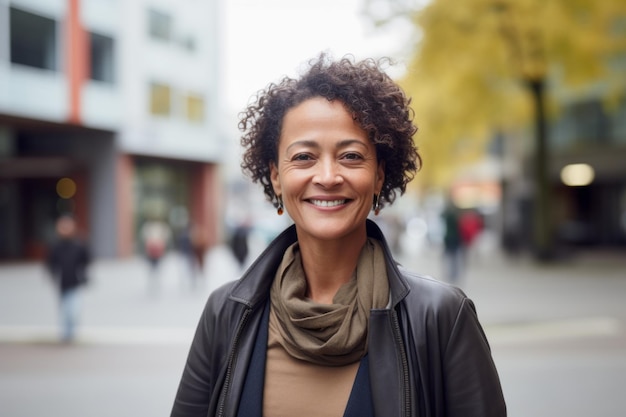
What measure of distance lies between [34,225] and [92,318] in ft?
53.2

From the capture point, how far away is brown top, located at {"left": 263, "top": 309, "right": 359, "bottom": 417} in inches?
75.7

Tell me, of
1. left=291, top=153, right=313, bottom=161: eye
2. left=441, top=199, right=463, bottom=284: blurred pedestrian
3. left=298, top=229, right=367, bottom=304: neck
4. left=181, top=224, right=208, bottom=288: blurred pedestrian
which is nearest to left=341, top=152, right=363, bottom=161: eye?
left=291, top=153, right=313, bottom=161: eye

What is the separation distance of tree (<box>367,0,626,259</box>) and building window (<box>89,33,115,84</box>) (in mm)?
11835

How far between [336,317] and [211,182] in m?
31.8

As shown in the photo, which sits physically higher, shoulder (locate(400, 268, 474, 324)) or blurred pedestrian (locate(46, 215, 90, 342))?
shoulder (locate(400, 268, 474, 324))

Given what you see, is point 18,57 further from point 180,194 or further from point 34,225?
point 180,194

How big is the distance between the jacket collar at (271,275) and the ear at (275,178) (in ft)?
0.50

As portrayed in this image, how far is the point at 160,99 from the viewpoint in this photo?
28422 mm

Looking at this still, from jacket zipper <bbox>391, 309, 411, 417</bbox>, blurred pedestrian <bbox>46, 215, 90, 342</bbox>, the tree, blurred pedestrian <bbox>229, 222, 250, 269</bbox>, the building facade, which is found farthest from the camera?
the building facade

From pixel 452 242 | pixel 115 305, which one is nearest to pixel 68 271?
pixel 115 305

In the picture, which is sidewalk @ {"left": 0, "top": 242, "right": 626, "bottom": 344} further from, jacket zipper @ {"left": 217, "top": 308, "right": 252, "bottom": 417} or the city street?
jacket zipper @ {"left": 217, "top": 308, "right": 252, "bottom": 417}

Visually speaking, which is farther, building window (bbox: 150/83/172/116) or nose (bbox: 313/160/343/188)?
building window (bbox: 150/83/172/116)

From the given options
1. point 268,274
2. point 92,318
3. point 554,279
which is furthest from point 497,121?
point 268,274

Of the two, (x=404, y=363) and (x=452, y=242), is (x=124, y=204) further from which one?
(x=404, y=363)
